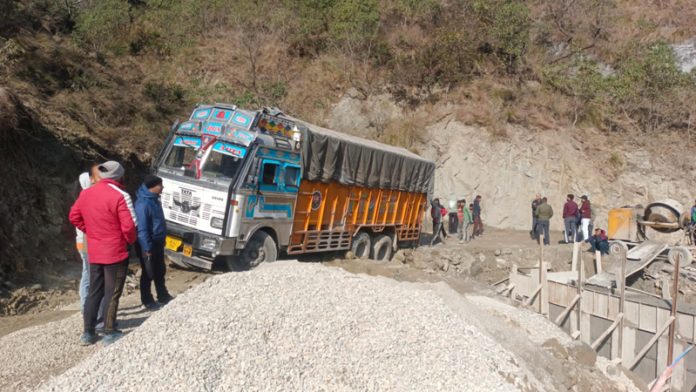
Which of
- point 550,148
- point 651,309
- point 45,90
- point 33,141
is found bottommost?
point 651,309

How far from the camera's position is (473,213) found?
1814cm

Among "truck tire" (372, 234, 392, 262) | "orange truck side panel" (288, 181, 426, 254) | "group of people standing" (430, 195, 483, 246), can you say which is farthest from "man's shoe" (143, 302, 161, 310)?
"group of people standing" (430, 195, 483, 246)

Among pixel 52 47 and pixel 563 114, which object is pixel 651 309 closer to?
pixel 563 114

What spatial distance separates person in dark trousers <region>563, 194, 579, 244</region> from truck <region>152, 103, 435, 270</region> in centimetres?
869

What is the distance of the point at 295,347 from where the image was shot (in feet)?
14.3

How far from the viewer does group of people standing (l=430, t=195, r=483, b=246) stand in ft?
54.7

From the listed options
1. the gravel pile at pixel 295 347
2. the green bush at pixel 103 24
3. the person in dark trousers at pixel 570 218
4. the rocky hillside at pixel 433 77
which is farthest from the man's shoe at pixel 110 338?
the green bush at pixel 103 24

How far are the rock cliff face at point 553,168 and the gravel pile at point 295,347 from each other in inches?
649

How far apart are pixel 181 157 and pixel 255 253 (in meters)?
2.27

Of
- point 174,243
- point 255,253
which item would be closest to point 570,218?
point 255,253

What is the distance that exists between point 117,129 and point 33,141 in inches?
163

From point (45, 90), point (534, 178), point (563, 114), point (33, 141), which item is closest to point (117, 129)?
point (45, 90)

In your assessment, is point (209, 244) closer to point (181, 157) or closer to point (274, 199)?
point (274, 199)

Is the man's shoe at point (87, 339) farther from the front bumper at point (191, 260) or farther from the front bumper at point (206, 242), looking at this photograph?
the front bumper at point (191, 260)
